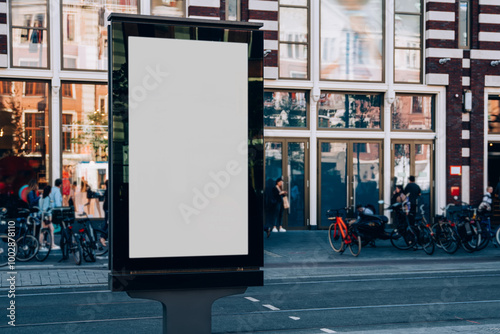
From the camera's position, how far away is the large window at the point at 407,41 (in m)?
22.1

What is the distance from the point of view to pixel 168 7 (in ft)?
65.7

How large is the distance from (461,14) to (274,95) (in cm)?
728

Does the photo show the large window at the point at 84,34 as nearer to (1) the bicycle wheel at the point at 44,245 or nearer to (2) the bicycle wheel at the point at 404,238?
(1) the bicycle wheel at the point at 44,245

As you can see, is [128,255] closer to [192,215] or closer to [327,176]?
[192,215]

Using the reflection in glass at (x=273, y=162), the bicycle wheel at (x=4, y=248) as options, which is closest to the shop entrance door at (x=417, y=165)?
the reflection in glass at (x=273, y=162)

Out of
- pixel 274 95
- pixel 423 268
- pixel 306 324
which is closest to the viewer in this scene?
pixel 306 324

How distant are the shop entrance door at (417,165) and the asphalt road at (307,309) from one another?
10156mm

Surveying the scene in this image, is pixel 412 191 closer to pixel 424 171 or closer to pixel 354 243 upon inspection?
pixel 424 171

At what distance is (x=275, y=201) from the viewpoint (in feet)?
63.9

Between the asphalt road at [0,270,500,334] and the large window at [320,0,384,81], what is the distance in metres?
10.8

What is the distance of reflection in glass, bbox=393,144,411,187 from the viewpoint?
22281 mm

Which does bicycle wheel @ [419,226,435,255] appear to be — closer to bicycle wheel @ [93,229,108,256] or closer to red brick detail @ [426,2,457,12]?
bicycle wheel @ [93,229,108,256]

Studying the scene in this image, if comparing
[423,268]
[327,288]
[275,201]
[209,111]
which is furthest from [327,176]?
[209,111]

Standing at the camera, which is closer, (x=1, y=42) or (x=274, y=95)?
(x=1, y=42)
